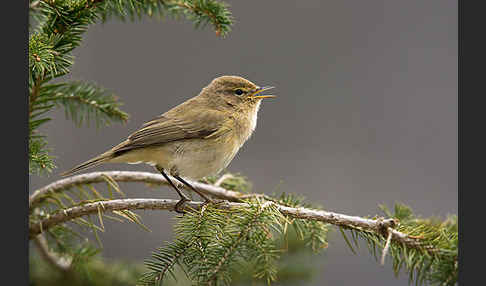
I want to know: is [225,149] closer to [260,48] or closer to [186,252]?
[186,252]

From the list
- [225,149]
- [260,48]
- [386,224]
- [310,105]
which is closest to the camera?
[386,224]

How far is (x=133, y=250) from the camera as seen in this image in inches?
144

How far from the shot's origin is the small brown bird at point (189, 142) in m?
1.83

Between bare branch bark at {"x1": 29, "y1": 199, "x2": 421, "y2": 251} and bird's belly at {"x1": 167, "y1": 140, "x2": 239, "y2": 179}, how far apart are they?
1.00 feet

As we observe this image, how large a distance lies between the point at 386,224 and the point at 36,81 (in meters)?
1.12

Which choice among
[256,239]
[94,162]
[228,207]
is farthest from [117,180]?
[256,239]

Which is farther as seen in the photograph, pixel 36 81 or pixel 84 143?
pixel 84 143

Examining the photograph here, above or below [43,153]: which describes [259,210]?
below

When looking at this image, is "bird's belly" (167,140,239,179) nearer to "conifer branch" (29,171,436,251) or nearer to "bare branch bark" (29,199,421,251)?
"conifer branch" (29,171,436,251)

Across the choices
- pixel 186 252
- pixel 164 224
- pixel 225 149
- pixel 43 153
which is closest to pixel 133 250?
pixel 164 224

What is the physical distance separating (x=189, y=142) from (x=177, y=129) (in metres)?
0.08

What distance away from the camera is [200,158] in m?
1.86

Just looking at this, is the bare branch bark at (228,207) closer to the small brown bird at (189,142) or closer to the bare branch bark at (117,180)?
the bare branch bark at (117,180)

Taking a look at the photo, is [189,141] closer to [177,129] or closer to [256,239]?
[177,129]
